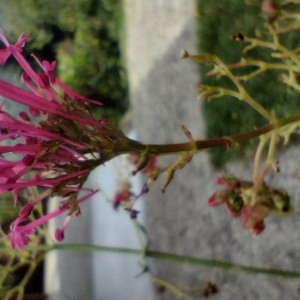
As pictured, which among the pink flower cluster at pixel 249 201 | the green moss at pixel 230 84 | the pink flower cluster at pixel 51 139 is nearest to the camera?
the pink flower cluster at pixel 51 139

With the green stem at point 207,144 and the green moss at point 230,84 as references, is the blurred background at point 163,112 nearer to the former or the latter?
the green moss at point 230,84

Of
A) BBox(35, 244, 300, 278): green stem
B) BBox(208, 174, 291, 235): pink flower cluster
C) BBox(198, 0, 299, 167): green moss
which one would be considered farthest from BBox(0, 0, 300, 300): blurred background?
BBox(35, 244, 300, 278): green stem

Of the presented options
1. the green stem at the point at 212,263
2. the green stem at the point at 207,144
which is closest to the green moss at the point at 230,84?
the green stem at the point at 212,263

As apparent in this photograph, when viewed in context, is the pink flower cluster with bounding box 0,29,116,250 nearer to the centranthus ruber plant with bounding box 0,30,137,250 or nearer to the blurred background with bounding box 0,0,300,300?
the centranthus ruber plant with bounding box 0,30,137,250

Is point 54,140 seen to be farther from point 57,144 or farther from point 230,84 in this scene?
point 230,84

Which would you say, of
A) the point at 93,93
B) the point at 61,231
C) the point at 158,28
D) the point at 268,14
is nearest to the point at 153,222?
the point at 158,28

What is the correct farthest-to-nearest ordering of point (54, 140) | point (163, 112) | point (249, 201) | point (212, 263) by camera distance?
1. point (163, 112)
2. point (212, 263)
3. point (249, 201)
4. point (54, 140)

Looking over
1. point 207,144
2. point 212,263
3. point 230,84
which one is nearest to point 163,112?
point 230,84
